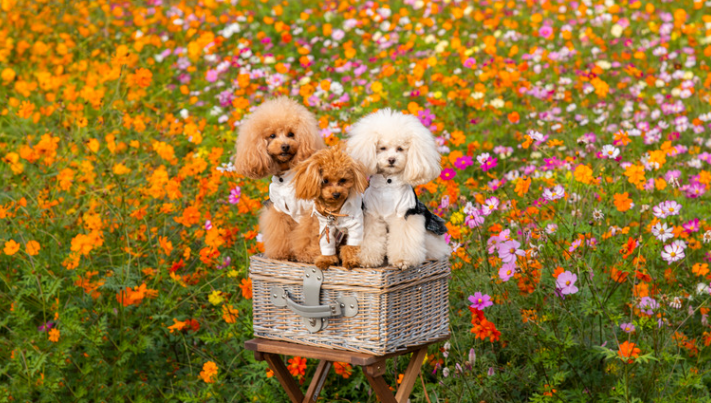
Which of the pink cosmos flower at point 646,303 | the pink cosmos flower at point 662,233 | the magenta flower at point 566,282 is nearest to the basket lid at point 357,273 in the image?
the magenta flower at point 566,282

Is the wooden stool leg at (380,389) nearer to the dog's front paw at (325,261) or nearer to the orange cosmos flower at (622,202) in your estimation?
the dog's front paw at (325,261)

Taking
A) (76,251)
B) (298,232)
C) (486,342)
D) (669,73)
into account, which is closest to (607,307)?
(486,342)

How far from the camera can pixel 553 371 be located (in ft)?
10.8

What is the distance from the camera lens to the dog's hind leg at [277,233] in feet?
9.14

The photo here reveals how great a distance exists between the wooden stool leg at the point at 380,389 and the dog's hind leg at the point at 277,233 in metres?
0.51

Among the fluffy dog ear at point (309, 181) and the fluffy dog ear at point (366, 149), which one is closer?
the fluffy dog ear at point (309, 181)

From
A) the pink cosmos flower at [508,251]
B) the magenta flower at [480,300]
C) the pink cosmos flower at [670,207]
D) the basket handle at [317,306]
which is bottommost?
the magenta flower at [480,300]

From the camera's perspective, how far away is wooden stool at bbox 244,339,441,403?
106 inches

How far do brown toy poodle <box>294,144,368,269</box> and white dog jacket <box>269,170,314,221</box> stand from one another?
0.04 meters

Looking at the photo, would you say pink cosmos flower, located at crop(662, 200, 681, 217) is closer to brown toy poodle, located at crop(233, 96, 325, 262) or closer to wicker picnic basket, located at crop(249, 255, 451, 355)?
wicker picnic basket, located at crop(249, 255, 451, 355)

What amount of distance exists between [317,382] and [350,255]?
75 cm

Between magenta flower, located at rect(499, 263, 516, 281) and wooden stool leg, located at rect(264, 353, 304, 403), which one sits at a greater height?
magenta flower, located at rect(499, 263, 516, 281)

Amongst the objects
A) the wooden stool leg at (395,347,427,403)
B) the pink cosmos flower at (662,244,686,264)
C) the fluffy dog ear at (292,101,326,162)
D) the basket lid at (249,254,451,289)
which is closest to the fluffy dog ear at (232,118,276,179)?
the fluffy dog ear at (292,101,326,162)

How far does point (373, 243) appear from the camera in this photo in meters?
2.64
